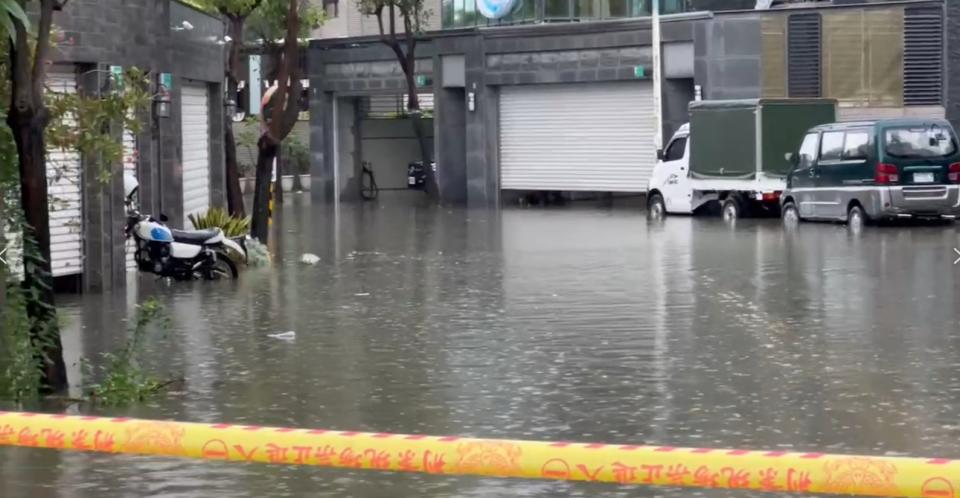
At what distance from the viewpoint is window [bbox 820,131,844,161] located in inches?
1182

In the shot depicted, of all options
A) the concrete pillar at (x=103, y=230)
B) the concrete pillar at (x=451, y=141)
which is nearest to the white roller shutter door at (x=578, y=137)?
the concrete pillar at (x=451, y=141)

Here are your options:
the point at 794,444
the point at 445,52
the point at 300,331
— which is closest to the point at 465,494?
the point at 794,444

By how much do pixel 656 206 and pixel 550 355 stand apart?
23.5 metres

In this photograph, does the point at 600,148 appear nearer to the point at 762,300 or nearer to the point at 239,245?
the point at 239,245

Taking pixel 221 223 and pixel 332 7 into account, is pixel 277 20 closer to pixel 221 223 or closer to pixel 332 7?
pixel 221 223

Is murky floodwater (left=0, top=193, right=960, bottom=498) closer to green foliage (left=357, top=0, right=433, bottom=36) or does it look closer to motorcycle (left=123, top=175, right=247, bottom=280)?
motorcycle (left=123, top=175, right=247, bottom=280)

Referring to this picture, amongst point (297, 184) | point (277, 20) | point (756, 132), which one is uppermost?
point (277, 20)

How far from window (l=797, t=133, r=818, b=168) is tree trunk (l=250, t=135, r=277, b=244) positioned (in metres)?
9.87

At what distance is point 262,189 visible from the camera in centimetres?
2678

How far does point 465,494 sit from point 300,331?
7353 mm

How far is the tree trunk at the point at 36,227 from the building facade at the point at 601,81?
1179 inches

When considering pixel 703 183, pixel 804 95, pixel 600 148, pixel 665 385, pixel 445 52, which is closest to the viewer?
pixel 665 385

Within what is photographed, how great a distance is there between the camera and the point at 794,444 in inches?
380

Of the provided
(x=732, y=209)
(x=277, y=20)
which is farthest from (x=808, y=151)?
(x=277, y=20)
